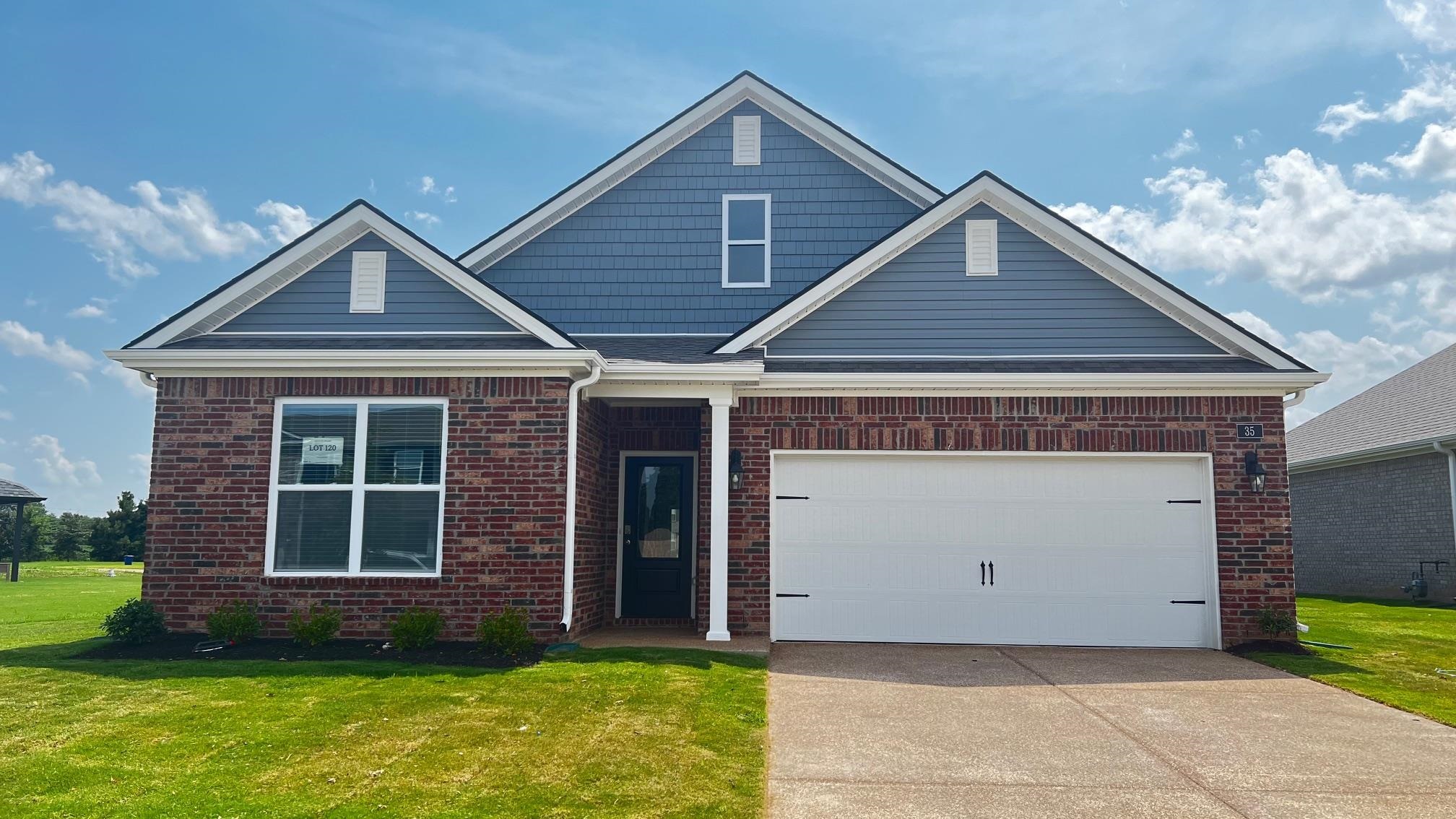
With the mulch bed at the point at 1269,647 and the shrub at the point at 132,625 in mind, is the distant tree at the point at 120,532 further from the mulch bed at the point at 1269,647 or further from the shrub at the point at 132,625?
the mulch bed at the point at 1269,647

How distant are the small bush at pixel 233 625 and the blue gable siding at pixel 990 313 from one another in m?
5.87

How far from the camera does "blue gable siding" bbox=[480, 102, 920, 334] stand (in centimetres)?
1316

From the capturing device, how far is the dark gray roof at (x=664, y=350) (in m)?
10.4

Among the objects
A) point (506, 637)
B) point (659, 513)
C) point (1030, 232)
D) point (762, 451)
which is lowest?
point (506, 637)

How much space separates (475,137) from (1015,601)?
998 cm

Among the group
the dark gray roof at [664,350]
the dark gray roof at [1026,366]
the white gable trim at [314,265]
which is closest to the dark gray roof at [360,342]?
the white gable trim at [314,265]

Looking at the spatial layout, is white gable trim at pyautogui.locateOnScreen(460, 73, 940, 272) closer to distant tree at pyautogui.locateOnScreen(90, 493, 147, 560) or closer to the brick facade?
the brick facade

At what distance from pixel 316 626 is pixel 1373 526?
1881cm

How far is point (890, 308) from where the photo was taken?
11.0m

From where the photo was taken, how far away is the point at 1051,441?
34.1 ft

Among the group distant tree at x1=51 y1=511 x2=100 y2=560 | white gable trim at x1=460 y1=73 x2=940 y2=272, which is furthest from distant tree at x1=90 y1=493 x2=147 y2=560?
white gable trim at x1=460 y1=73 x2=940 y2=272

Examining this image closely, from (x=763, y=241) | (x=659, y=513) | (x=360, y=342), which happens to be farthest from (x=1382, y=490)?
(x=360, y=342)

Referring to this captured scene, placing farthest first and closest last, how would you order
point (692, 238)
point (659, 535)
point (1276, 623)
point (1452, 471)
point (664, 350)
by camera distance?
point (1452, 471), point (692, 238), point (659, 535), point (664, 350), point (1276, 623)

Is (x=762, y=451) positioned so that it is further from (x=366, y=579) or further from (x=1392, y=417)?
(x=1392, y=417)
